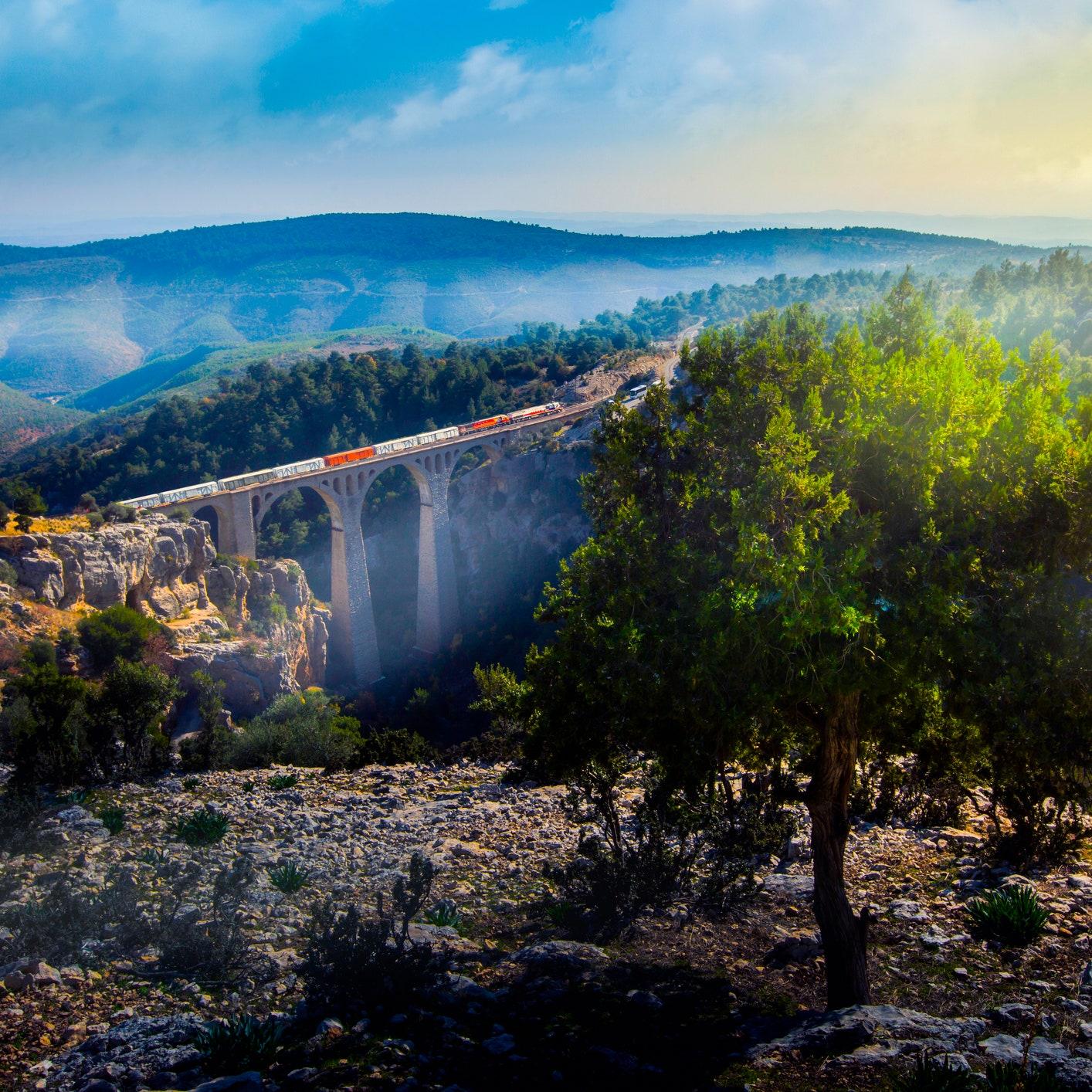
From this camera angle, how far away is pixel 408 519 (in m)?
61.6

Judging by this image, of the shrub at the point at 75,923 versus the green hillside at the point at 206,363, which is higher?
the green hillside at the point at 206,363

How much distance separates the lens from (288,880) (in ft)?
32.0

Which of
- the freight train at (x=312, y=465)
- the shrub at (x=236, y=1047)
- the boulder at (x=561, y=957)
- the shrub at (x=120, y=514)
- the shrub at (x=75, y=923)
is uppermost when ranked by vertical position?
the freight train at (x=312, y=465)

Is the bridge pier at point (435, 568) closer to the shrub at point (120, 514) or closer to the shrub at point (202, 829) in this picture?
the shrub at point (120, 514)

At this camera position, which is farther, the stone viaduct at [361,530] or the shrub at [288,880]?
the stone viaduct at [361,530]

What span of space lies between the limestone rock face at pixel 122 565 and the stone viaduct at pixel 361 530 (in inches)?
106

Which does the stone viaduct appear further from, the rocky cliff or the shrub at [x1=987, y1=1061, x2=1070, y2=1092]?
the shrub at [x1=987, y1=1061, x2=1070, y2=1092]

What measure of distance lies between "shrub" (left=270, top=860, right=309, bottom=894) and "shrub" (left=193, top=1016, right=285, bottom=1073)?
363cm

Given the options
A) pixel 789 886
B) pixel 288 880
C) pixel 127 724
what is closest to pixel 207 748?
pixel 127 724

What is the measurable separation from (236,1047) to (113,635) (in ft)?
79.1

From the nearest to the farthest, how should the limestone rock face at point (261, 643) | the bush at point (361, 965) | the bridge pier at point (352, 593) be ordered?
the bush at point (361, 965) → the limestone rock face at point (261, 643) → the bridge pier at point (352, 593)

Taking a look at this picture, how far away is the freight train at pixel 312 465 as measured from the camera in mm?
36344

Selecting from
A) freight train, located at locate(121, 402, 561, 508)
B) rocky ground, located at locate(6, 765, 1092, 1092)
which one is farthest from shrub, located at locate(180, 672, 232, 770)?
freight train, located at locate(121, 402, 561, 508)

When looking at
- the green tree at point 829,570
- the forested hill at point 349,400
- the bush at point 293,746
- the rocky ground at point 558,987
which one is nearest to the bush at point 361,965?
the rocky ground at point 558,987
